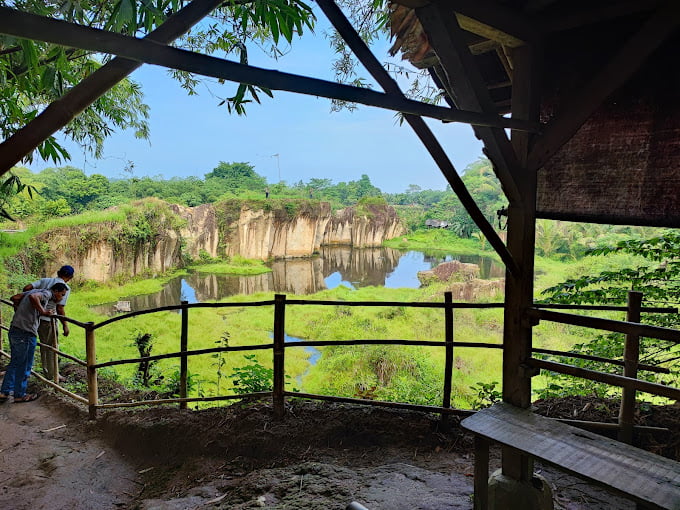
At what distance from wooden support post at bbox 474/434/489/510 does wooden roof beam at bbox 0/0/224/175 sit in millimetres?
2133

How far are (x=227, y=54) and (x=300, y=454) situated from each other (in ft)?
11.4

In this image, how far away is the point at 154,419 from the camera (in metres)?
3.39

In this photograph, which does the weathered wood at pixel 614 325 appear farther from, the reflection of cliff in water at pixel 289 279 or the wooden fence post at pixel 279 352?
the reflection of cliff in water at pixel 289 279

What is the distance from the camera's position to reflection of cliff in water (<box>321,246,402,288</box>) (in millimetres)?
28234

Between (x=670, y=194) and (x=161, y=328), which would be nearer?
(x=670, y=194)

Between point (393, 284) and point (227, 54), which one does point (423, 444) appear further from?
point (393, 284)

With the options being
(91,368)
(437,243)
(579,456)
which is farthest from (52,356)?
(437,243)

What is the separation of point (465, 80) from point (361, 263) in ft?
96.6

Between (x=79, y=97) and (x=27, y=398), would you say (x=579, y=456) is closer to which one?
(x=79, y=97)

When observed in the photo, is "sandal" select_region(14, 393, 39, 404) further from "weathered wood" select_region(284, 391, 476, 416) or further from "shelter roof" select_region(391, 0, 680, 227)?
"shelter roof" select_region(391, 0, 680, 227)

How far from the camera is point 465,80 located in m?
1.78

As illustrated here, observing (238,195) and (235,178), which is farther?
(235,178)

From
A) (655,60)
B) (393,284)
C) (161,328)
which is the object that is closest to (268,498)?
(655,60)

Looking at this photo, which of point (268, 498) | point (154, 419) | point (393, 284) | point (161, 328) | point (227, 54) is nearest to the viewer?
point (268, 498)
